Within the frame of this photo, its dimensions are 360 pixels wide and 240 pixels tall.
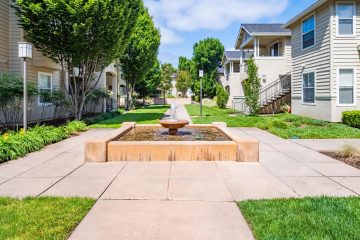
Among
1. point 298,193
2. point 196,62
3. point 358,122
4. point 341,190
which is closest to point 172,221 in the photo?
point 298,193

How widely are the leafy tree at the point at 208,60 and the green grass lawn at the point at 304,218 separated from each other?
4740 cm

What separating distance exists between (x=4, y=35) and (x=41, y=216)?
1419 cm

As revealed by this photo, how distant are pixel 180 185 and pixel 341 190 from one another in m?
2.82

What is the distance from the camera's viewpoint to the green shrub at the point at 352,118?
14156mm

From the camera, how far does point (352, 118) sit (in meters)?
14.4

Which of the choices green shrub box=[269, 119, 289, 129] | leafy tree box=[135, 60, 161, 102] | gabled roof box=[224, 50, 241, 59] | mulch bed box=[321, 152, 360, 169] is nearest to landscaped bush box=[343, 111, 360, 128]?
green shrub box=[269, 119, 289, 129]

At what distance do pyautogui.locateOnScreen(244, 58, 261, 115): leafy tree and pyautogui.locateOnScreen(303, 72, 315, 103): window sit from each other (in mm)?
2854

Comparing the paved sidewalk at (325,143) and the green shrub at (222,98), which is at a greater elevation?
the green shrub at (222,98)

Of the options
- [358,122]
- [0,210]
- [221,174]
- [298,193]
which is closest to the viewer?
[0,210]

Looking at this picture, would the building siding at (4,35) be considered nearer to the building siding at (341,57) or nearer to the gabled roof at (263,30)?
the building siding at (341,57)

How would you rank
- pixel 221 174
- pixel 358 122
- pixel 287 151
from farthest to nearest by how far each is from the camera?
pixel 358 122 < pixel 287 151 < pixel 221 174

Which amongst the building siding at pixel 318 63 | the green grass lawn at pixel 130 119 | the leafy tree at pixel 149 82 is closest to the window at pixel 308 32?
the building siding at pixel 318 63

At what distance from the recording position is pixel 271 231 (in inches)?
144

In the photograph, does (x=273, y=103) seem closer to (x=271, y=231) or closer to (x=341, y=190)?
(x=341, y=190)
